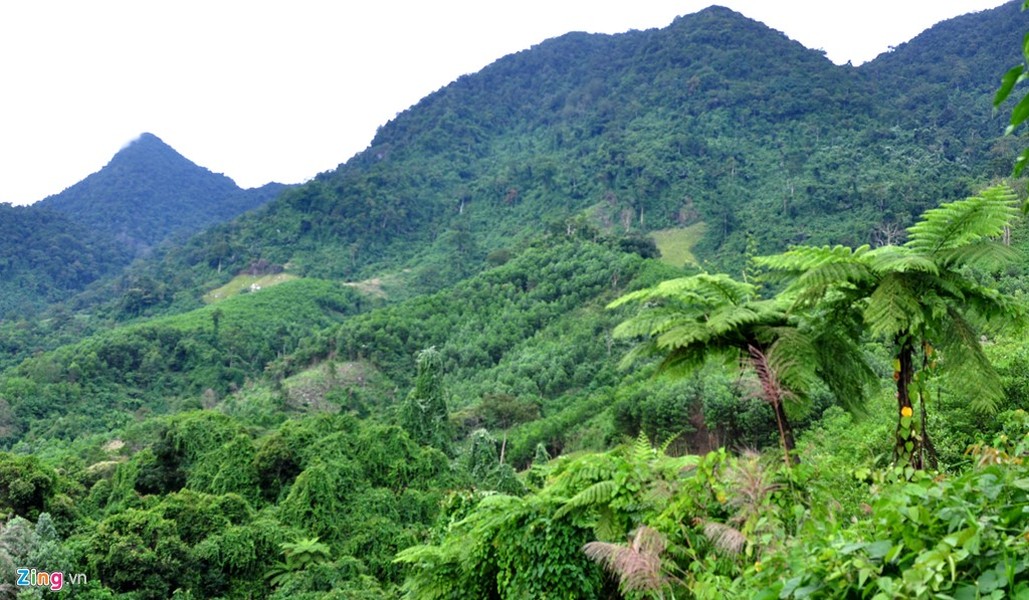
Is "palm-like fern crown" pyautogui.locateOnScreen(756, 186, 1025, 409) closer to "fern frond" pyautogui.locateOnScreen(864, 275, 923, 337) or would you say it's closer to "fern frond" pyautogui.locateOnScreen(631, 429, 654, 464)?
"fern frond" pyautogui.locateOnScreen(864, 275, 923, 337)

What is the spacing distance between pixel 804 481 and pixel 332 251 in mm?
68802

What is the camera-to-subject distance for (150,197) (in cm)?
11881

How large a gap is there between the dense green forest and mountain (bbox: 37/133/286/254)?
1.04 meters

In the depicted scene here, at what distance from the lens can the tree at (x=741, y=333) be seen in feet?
12.4

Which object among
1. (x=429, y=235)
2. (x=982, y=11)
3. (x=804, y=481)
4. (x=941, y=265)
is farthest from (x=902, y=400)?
(x=982, y=11)

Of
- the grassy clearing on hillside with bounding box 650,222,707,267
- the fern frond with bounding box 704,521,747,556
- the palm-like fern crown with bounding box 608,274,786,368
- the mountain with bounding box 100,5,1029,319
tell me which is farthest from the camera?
the mountain with bounding box 100,5,1029,319

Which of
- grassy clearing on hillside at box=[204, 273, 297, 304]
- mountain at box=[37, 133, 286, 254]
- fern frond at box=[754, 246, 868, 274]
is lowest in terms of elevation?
grassy clearing on hillside at box=[204, 273, 297, 304]

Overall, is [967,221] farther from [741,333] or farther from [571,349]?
[571,349]

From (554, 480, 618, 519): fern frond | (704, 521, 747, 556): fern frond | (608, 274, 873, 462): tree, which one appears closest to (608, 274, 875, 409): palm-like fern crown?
(608, 274, 873, 462): tree

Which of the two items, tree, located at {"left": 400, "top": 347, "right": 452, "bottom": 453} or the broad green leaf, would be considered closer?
the broad green leaf

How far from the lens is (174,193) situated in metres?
124
